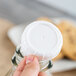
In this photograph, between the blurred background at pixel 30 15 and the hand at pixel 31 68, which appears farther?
the blurred background at pixel 30 15

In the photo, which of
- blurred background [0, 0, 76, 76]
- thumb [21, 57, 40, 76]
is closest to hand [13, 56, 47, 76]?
thumb [21, 57, 40, 76]

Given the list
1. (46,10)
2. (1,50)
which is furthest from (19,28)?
(46,10)

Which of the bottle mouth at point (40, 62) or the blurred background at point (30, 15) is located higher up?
the blurred background at point (30, 15)

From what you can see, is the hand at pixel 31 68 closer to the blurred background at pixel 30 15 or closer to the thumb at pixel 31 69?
the thumb at pixel 31 69

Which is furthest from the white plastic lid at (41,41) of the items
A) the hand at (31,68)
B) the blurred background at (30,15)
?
the blurred background at (30,15)

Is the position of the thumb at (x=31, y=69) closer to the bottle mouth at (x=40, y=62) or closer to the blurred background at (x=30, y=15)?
the bottle mouth at (x=40, y=62)
